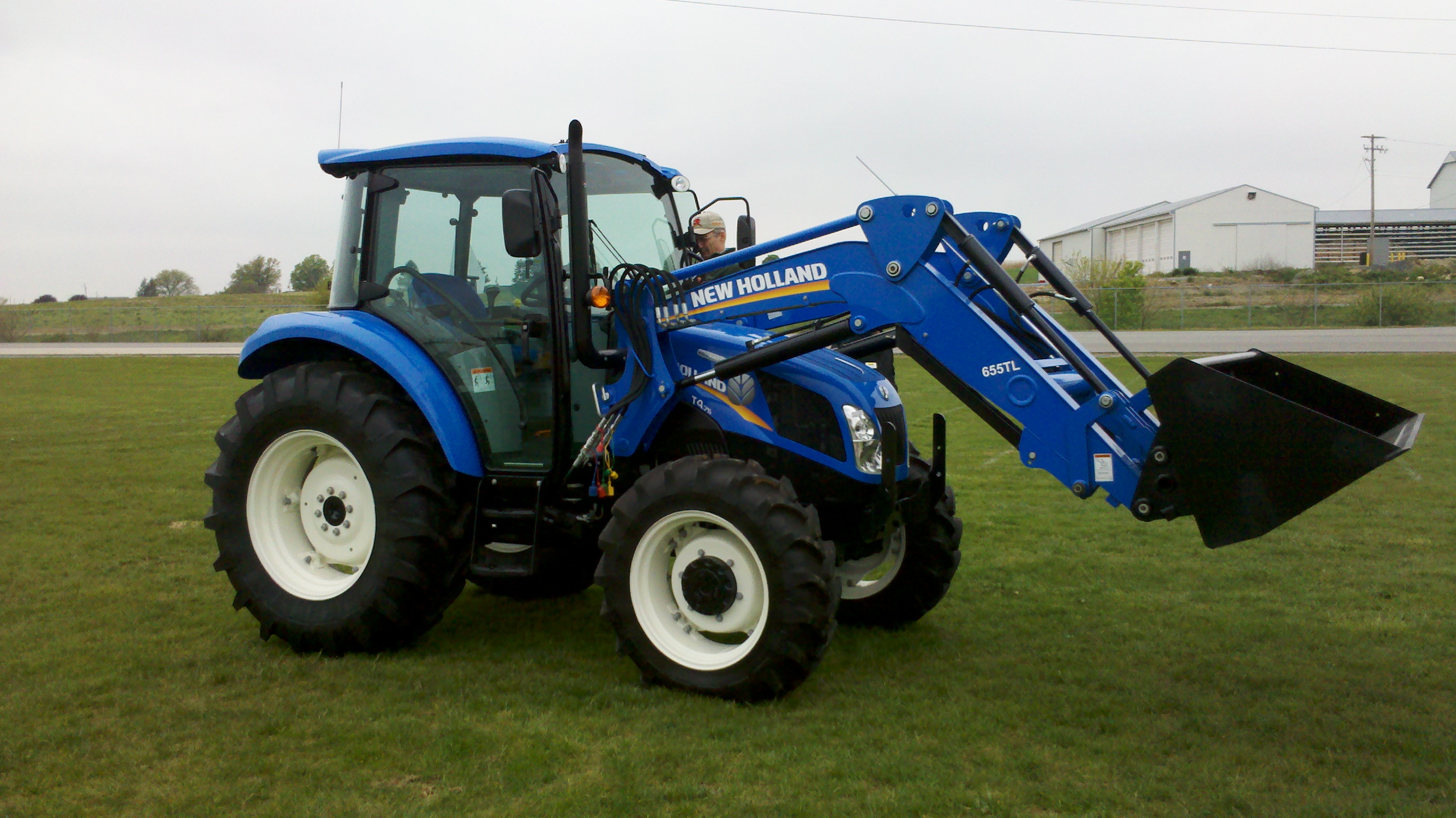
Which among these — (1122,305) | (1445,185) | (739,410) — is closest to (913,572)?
(739,410)

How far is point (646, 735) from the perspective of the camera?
14.1ft

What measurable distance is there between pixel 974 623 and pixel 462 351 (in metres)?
2.99

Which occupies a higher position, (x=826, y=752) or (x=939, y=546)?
(x=939, y=546)

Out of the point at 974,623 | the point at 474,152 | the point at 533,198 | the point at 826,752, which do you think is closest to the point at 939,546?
the point at 974,623

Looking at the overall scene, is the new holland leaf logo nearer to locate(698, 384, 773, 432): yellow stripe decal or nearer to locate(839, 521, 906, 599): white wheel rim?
locate(698, 384, 773, 432): yellow stripe decal

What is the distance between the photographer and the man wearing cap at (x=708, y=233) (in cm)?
600

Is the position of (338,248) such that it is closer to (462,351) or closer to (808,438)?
(462,351)

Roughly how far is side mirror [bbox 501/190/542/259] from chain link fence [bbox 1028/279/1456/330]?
1274 inches

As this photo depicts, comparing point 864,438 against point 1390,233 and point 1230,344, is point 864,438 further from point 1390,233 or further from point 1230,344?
point 1390,233

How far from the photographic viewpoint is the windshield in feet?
17.7

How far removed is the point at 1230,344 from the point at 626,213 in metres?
28.4

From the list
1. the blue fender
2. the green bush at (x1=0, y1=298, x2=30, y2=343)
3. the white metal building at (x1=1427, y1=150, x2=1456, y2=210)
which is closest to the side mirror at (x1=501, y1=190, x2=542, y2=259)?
the blue fender

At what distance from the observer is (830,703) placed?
4.66 meters

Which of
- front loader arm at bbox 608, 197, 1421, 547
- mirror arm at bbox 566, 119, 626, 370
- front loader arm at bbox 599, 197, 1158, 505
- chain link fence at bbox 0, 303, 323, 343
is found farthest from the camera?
chain link fence at bbox 0, 303, 323, 343
